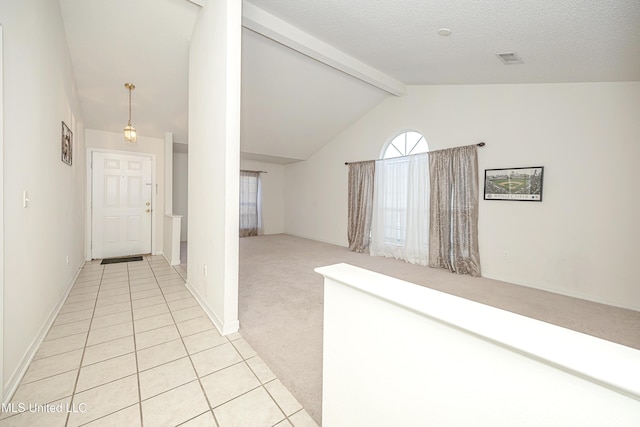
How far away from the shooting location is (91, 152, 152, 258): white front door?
15.0 ft

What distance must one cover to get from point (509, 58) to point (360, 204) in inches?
134

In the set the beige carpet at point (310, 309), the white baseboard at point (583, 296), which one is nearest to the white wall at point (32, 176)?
the beige carpet at point (310, 309)

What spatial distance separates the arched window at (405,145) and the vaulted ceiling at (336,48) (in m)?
0.89

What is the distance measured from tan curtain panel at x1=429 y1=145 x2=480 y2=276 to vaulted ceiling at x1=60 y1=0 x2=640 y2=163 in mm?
1166

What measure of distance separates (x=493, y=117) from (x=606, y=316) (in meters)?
2.71

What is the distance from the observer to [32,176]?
1.85 meters

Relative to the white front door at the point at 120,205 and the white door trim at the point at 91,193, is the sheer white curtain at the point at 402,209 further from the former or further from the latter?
the white front door at the point at 120,205

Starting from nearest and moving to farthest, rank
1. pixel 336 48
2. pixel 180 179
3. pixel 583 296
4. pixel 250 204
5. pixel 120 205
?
pixel 583 296 < pixel 336 48 < pixel 120 205 < pixel 180 179 < pixel 250 204

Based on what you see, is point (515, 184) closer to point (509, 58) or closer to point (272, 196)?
point (509, 58)

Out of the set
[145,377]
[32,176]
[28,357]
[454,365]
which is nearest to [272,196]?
[32,176]

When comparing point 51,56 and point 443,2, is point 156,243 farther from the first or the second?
point 443,2

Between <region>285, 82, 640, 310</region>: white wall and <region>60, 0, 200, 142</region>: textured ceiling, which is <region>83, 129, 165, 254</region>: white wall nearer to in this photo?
<region>60, 0, 200, 142</region>: textured ceiling

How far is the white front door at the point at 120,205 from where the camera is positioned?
4.57 m

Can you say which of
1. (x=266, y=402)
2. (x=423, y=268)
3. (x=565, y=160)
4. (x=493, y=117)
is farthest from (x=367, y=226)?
(x=266, y=402)
